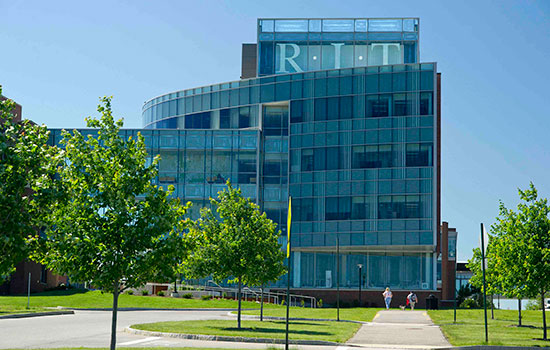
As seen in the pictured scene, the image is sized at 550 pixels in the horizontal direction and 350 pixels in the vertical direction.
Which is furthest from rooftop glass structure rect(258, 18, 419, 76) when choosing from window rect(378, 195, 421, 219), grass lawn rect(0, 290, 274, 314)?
grass lawn rect(0, 290, 274, 314)

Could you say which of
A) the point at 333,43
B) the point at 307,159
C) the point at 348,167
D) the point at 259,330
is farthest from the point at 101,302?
the point at 333,43

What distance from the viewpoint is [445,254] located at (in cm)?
8156

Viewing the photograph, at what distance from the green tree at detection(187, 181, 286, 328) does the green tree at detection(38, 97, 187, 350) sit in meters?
12.7

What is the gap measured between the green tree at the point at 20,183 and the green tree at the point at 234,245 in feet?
53.8

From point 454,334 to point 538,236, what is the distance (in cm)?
499

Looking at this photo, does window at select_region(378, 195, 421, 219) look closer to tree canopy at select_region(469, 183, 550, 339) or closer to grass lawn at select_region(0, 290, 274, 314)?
grass lawn at select_region(0, 290, 274, 314)

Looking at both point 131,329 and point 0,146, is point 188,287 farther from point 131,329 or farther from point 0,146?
point 0,146


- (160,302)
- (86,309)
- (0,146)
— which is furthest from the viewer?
(160,302)

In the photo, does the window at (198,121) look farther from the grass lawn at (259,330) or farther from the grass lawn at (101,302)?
the grass lawn at (259,330)

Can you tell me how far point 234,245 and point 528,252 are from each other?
11556 mm

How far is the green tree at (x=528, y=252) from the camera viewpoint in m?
28.5

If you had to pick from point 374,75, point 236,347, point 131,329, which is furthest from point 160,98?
point 236,347

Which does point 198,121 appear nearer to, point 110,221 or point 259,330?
point 259,330

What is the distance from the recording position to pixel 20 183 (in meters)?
14.0
